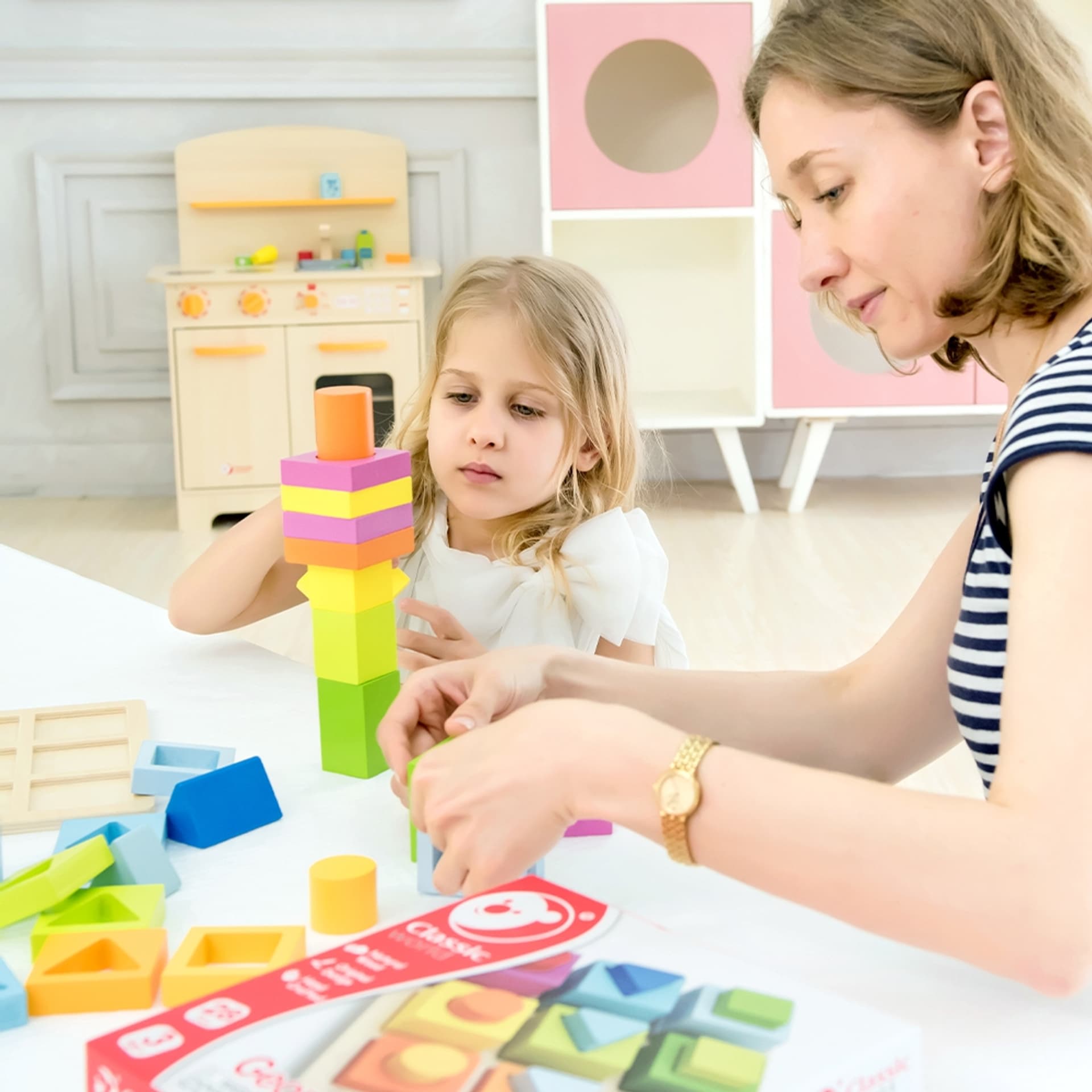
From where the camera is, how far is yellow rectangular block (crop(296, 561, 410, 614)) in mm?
792

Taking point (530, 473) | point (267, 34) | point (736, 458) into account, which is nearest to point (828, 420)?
point (736, 458)

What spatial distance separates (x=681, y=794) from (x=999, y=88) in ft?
1.34

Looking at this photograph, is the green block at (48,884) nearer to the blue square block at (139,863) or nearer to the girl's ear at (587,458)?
the blue square block at (139,863)

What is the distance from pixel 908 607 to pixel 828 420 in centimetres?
251

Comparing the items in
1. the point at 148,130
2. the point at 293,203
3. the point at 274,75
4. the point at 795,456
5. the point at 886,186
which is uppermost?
the point at 274,75

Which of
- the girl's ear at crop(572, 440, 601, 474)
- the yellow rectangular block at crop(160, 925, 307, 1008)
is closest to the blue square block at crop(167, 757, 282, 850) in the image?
the yellow rectangular block at crop(160, 925, 307, 1008)

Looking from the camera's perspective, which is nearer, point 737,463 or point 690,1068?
point 690,1068

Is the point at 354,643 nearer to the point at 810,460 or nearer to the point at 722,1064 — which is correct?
the point at 722,1064

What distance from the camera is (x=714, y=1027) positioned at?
46 centimetres

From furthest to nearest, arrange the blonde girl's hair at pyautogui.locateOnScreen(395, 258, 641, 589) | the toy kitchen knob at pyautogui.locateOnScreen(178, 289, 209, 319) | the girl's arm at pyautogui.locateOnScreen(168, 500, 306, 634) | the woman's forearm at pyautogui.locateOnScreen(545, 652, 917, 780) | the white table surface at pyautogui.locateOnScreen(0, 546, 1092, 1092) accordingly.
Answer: the toy kitchen knob at pyautogui.locateOnScreen(178, 289, 209, 319)
the blonde girl's hair at pyautogui.locateOnScreen(395, 258, 641, 589)
the girl's arm at pyautogui.locateOnScreen(168, 500, 306, 634)
the woman's forearm at pyautogui.locateOnScreen(545, 652, 917, 780)
the white table surface at pyautogui.locateOnScreen(0, 546, 1092, 1092)

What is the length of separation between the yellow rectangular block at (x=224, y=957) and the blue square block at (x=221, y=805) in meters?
0.11

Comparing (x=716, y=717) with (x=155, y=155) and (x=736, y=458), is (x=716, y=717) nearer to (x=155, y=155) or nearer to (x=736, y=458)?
(x=736, y=458)

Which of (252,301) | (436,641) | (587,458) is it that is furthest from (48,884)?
(252,301)

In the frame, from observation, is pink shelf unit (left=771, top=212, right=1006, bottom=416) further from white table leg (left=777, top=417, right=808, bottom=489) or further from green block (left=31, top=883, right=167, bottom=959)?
green block (left=31, top=883, right=167, bottom=959)
